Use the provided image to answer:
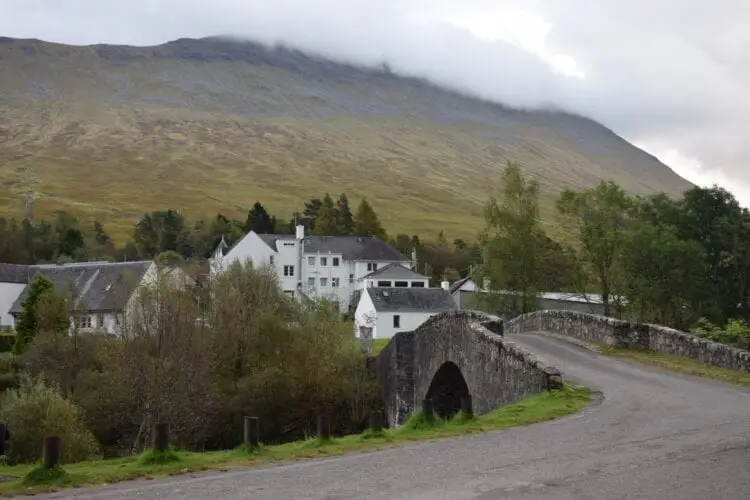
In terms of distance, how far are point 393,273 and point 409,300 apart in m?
14.9

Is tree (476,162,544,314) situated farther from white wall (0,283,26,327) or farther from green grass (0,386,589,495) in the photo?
white wall (0,283,26,327)

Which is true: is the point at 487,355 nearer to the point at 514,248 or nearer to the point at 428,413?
the point at 428,413

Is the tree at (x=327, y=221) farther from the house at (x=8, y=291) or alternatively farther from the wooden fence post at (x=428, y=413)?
→ the wooden fence post at (x=428, y=413)

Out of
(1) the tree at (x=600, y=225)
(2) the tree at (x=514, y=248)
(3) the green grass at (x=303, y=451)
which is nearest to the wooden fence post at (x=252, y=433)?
(3) the green grass at (x=303, y=451)

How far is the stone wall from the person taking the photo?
66.4 feet

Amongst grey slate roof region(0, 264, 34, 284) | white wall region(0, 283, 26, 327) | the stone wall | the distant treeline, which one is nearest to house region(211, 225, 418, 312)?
the distant treeline

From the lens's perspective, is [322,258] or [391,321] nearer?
[391,321]

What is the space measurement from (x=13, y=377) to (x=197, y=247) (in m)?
65.2

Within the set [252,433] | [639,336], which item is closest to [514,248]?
[639,336]

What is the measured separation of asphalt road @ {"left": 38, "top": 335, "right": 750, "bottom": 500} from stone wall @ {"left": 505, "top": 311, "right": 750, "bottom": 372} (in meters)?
5.22

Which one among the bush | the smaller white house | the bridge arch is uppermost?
the smaller white house

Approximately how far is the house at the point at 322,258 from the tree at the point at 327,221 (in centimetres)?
1864

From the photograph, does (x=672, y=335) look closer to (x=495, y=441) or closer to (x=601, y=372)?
(x=601, y=372)

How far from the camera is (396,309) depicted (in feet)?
235
